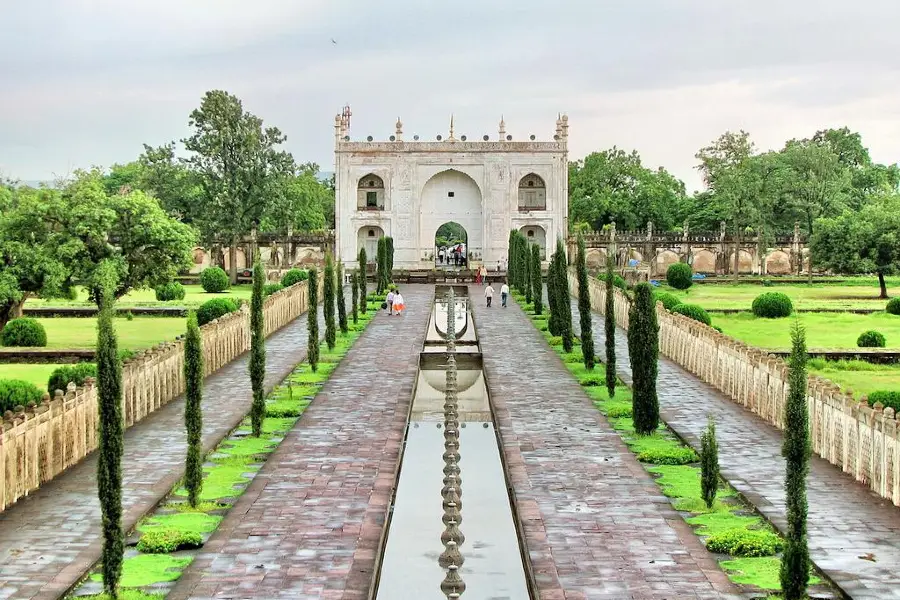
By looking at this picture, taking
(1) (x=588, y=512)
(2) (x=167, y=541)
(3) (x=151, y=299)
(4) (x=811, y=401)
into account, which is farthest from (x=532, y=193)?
(2) (x=167, y=541)

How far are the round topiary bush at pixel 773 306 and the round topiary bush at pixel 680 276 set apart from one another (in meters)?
11.2

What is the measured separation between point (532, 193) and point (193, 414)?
1692 inches

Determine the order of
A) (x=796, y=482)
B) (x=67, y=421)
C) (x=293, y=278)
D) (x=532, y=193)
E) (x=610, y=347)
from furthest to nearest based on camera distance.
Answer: (x=532, y=193) → (x=293, y=278) → (x=610, y=347) → (x=67, y=421) → (x=796, y=482)

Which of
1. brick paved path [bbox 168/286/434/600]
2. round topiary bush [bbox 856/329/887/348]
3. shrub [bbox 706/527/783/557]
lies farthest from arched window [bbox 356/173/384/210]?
shrub [bbox 706/527/783/557]

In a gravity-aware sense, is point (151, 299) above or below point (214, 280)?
below

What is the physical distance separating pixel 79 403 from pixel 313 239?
42417 mm

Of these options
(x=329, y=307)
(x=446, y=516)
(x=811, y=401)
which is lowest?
(x=446, y=516)

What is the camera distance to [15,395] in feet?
48.2

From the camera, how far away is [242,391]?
64.6 ft

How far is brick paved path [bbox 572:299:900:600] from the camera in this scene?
9.65 metres

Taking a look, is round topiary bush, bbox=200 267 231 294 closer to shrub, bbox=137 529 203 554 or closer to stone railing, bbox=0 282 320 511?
stone railing, bbox=0 282 320 511

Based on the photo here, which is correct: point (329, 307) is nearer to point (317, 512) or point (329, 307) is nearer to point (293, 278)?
point (317, 512)

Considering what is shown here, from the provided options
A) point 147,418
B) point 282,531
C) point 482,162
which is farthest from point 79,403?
point 482,162

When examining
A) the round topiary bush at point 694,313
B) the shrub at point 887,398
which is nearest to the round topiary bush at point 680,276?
the round topiary bush at point 694,313
